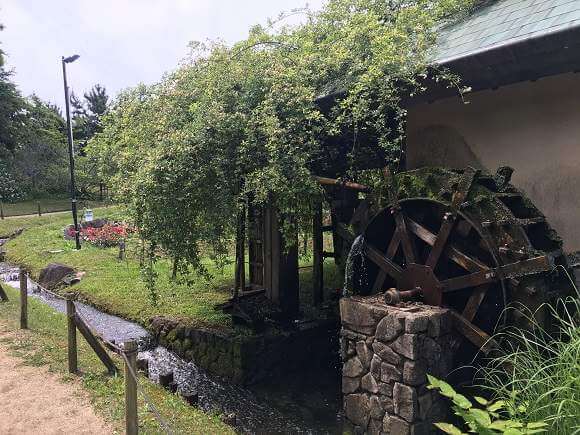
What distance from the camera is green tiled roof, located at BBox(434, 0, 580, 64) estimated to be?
4.03 m

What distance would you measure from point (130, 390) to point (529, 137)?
449 cm

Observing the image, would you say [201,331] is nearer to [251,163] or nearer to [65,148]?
[251,163]

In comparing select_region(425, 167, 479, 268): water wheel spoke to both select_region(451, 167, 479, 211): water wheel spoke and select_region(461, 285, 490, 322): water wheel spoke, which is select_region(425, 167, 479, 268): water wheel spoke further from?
select_region(461, 285, 490, 322): water wheel spoke

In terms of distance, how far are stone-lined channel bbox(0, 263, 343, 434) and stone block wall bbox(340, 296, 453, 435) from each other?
1.15 m

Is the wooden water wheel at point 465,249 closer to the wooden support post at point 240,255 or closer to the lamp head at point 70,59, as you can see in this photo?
the wooden support post at point 240,255

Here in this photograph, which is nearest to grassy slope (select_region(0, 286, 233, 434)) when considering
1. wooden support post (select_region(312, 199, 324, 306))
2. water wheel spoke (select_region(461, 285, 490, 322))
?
water wheel spoke (select_region(461, 285, 490, 322))

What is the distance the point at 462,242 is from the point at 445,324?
3.65 feet

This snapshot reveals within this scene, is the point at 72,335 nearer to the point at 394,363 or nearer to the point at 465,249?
the point at 394,363

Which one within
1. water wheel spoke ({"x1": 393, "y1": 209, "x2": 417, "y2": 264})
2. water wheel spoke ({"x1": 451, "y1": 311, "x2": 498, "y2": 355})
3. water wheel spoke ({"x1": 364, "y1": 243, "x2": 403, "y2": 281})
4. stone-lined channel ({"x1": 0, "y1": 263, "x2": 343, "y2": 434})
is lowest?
stone-lined channel ({"x1": 0, "y1": 263, "x2": 343, "y2": 434})

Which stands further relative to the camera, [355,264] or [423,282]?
[355,264]

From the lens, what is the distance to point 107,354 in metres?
5.60

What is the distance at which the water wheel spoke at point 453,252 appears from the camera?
490 centimetres

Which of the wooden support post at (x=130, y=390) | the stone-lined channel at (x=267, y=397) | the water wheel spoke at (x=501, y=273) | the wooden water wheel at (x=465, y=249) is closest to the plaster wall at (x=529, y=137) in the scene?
the wooden water wheel at (x=465, y=249)

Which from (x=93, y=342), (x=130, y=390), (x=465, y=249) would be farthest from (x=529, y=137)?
(x=93, y=342)
